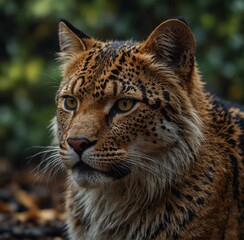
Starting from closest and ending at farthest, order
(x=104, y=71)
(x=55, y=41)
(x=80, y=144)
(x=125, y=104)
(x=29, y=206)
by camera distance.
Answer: (x=80, y=144), (x=125, y=104), (x=104, y=71), (x=29, y=206), (x=55, y=41)

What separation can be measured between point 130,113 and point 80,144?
1.55 ft

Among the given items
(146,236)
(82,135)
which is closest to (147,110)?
(82,135)

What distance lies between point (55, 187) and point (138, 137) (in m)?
5.54

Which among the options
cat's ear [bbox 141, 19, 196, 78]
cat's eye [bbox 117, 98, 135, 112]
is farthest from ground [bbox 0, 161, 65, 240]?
cat's ear [bbox 141, 19, 196, 78]

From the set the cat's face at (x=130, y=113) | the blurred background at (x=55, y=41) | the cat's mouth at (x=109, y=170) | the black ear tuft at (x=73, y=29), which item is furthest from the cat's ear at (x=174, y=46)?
the blurred background at (x=55, y=41)

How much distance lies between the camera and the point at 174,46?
5.32 m

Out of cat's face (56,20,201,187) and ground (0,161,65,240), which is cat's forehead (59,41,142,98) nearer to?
cat's face (56,20,201,187)

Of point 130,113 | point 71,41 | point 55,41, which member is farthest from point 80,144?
point 55,41

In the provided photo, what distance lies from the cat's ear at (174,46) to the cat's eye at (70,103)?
2.20 feet

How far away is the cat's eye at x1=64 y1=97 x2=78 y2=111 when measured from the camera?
213 inches

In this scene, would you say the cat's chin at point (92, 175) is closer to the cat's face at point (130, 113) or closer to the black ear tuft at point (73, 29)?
the cat's face at point (130, 113)

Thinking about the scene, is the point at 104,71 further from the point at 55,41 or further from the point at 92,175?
the point at 55,41

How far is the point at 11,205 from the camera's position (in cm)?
877

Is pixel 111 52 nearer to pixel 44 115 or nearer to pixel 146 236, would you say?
pixel 146 236
